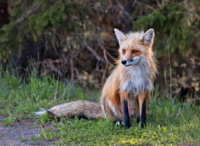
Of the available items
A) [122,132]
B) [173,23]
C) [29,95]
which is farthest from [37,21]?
[122,132]

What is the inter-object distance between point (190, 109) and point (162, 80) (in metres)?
3.92

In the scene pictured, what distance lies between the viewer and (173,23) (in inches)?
291

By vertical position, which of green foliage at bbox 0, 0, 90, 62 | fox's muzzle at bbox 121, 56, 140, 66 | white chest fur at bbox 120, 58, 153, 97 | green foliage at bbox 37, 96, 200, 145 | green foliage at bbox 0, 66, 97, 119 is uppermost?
green foliage at bbox 0, 0, 90, 62

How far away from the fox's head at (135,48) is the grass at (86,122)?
1.12 m

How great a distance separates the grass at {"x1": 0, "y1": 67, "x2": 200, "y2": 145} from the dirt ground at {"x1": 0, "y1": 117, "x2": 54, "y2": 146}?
8 cm

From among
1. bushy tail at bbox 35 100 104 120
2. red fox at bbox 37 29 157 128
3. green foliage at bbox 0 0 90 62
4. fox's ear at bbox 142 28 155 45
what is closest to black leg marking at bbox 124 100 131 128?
red fox at bbox 37 29 157 128

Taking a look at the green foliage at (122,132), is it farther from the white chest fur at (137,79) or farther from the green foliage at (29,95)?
the green foliage at (29,95)

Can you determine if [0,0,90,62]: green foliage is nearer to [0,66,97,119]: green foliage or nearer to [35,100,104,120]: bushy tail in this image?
[0,66,97,119]: green foliage

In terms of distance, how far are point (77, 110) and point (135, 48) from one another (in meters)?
1.59

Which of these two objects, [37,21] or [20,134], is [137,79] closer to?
[20,134]

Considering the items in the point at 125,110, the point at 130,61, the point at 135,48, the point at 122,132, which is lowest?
the point at 122,132

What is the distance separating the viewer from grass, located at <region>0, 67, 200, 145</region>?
426cm

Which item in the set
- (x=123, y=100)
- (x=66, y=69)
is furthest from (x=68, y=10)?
(x=123, y=100)

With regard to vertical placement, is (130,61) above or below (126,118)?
above
